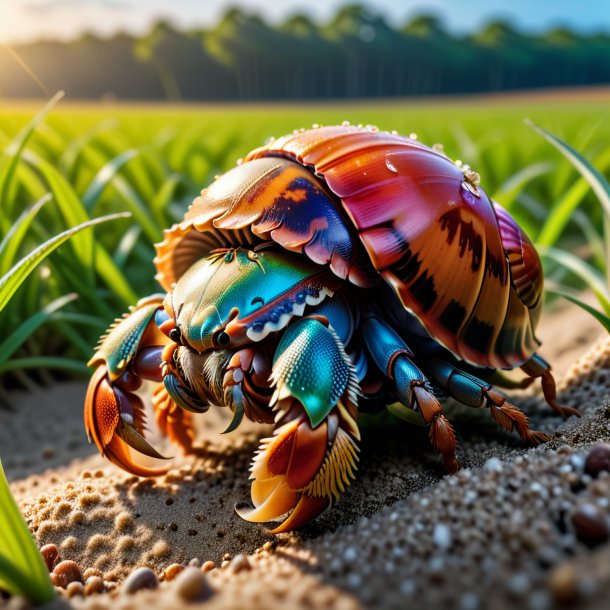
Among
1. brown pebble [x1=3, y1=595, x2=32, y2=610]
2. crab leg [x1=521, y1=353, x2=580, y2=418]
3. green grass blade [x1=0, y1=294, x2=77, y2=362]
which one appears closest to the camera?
brown pebble [x1=3, y1=595, x2=32, y2=610]

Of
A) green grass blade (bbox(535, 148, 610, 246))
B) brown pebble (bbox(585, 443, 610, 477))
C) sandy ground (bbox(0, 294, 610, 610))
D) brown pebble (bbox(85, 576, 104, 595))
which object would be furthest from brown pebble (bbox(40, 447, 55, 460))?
green grass blade (bbox(535, 148, 610, 246))

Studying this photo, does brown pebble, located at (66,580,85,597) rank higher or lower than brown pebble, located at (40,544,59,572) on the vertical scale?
higher

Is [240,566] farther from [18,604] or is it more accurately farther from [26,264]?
[26,264]

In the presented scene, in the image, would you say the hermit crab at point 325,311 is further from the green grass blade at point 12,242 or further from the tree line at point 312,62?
the tree line at point 312,62

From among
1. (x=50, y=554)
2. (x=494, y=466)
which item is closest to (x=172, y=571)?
(x=50, y=554)

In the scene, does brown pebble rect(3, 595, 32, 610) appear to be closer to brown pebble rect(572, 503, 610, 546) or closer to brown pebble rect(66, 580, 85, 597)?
brown pebble rect(66, 580, 85, 597)

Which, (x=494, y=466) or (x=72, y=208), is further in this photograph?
(x=72, y=208)

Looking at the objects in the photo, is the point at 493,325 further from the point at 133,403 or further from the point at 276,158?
the point at 133,403
